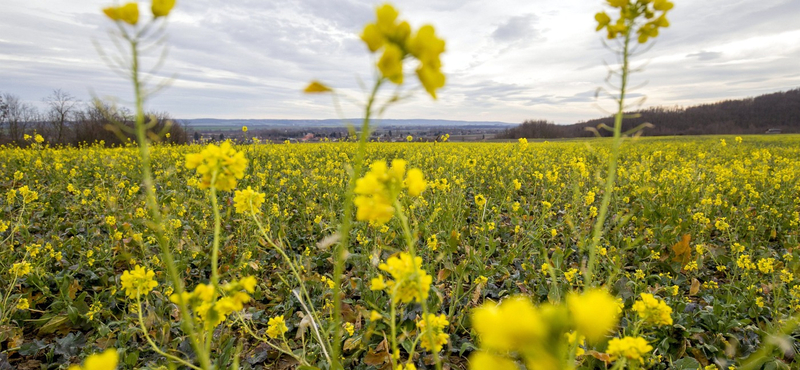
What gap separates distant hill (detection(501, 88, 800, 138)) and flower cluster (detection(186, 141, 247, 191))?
5144 centimetres

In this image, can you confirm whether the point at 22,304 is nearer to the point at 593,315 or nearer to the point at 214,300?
the point at 214,300

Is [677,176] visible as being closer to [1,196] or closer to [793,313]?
[793,313]

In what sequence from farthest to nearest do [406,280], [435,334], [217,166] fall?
[435,334] < [217,166] < [406,280]

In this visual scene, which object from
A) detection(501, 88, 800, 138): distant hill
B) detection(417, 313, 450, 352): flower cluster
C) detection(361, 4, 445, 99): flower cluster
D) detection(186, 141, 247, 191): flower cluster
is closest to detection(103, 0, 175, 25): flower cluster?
detection(186, 141, 247, 191): flower cluster

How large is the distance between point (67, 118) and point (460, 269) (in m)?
36.7

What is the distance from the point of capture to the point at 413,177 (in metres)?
0.77

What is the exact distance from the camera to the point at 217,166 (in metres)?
1.00

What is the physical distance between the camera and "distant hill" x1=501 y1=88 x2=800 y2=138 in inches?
2052

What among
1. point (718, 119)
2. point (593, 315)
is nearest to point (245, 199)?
point (593, 315)

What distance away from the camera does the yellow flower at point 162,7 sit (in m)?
0.78

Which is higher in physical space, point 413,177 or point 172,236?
point 413,177

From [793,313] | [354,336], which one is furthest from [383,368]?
[793,313]

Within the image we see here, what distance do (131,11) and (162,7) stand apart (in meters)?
0.06

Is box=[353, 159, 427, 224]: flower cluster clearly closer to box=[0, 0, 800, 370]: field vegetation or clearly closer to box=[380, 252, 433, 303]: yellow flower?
box=[0, 0, 800, 370]: field vegetation
